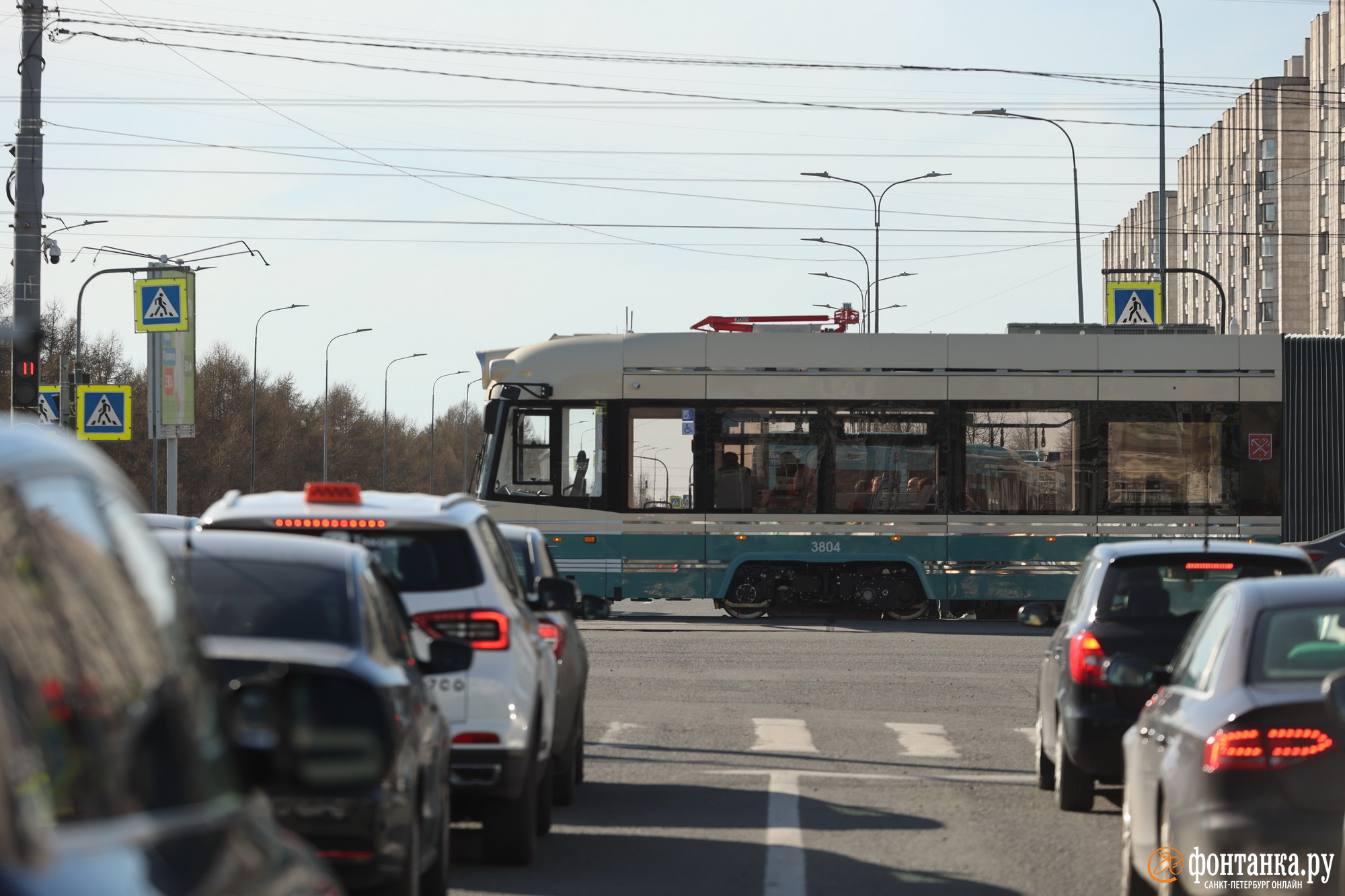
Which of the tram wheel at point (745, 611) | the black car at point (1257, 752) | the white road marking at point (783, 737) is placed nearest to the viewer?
the black car at point (1257, 752)

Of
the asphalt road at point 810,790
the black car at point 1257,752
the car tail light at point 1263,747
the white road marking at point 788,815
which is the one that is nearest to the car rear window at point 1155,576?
the asphalt road at point 810,790

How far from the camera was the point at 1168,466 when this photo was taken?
26.0 m

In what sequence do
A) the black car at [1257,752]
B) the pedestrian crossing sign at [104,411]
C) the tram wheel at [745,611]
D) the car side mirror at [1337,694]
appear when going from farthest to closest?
the pedestrian crossing sign at [104,411]
the tram wheel at [745,611]
the black car at [1257,752]
the car side mirror at [1337,694]

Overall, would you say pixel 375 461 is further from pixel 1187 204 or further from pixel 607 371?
pixel 607 371

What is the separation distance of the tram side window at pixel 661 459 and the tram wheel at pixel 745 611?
Result: 1.62 m

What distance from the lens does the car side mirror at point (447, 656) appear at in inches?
282

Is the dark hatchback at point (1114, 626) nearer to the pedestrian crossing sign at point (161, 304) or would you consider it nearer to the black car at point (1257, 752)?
the black car at point (1257, 752)

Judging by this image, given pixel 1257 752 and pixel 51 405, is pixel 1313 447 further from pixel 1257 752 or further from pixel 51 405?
pixel 1257 752

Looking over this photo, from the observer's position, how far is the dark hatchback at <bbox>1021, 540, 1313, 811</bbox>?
9.64 m

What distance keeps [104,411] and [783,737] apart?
61.5 feet

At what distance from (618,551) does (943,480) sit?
186 inches

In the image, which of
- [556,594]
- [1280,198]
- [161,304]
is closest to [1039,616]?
[556,594]

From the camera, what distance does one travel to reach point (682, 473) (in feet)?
85.9

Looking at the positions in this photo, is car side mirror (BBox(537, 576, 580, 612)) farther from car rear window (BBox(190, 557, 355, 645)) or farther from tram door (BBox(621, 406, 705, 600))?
tram door (BBox(621, 406, 705, 600))
